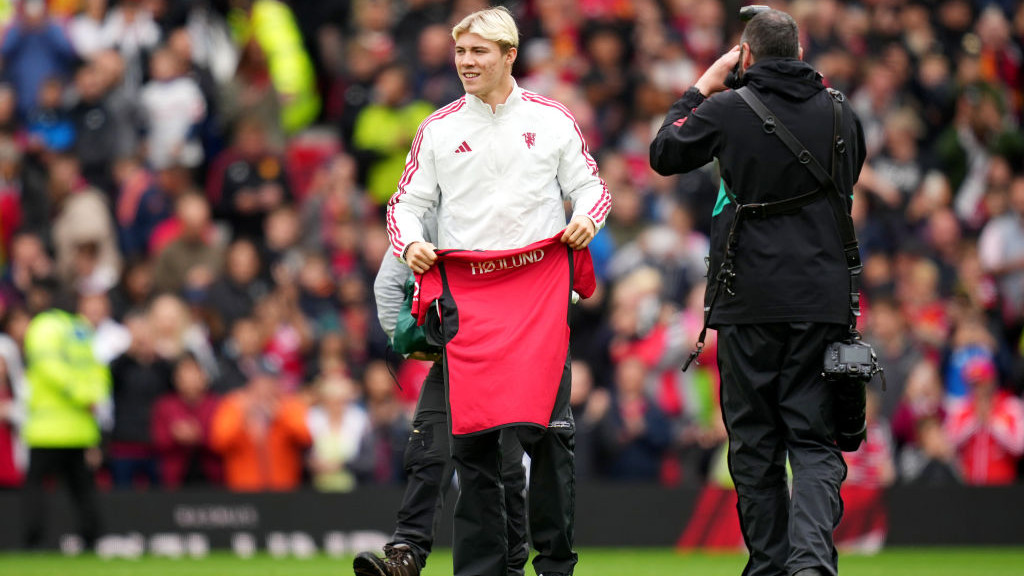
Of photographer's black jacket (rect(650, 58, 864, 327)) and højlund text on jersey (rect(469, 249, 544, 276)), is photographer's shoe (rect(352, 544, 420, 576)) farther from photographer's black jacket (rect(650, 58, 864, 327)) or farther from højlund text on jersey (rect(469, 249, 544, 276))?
photographer's black jacket (rect(650, 58, 864, 327))

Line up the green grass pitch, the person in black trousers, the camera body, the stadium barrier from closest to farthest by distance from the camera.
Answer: the camera body → the person in black trousers → the green grass pitch → the stadium barrier

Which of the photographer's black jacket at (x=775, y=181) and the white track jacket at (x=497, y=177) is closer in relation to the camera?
the photographer's black jacket at (x=775, y=181)

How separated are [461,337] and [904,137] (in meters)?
11.5

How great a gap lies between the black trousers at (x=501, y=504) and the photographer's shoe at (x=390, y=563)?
0.58 meters

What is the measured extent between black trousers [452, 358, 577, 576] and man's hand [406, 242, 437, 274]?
80 cm

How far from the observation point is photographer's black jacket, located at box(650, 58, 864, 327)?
746cm

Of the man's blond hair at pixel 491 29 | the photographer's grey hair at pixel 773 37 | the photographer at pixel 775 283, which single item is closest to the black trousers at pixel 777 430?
the photographer at pixel 775 283

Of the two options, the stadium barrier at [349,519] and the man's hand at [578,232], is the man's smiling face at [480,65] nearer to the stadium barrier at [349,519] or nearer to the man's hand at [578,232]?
the man's hand at [578,232]

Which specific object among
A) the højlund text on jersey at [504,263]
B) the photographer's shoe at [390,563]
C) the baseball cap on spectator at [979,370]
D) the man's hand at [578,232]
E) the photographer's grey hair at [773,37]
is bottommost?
the baseball cap on spectator at [979,370]

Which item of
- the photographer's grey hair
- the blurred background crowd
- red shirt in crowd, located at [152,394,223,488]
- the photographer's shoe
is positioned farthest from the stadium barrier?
the photographer's grey hair

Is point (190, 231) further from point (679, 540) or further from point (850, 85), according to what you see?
point (850, 85)

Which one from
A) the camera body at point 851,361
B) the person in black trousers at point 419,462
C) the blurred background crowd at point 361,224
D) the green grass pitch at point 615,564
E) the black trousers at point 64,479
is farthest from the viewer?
the blurred background crowd at point 361,224

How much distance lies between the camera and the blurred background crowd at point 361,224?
49.0 feet

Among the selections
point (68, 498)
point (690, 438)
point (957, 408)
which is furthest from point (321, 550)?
point (957, 408)
